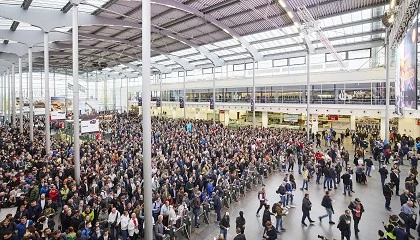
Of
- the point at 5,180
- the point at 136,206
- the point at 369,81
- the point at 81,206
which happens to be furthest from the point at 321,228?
the point at 369,81

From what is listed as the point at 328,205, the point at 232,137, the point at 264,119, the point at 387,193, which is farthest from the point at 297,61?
the point at 328,205

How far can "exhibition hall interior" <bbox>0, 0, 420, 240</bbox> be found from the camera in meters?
7.46

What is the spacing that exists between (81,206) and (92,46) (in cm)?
2654

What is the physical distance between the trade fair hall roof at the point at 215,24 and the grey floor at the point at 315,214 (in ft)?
38.1

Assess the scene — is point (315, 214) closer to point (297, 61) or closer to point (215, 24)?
point (215, 24)

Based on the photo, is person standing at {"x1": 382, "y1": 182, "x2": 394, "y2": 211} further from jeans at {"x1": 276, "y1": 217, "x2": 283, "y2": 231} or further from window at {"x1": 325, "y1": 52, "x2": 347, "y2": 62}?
window at {"x1": 325, "y1": 52, "x2": 347, "y2": 62}

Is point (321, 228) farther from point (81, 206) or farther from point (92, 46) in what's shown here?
point (92, 46)

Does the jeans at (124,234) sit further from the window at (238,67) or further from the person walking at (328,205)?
the window at (238,67)

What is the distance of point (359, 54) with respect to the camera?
2375 cm

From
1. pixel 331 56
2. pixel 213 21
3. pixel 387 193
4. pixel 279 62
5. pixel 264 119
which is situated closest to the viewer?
pixel 387 193

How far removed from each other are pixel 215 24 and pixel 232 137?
30.1 feet

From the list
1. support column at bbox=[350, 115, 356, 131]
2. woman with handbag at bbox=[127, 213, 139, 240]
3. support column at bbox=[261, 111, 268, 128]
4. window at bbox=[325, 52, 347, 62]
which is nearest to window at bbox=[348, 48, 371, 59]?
window at bbox=[325, 52, 347, 62]

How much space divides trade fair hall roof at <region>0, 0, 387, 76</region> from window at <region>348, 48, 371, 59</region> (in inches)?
22.7

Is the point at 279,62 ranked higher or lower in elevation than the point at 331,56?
higher
